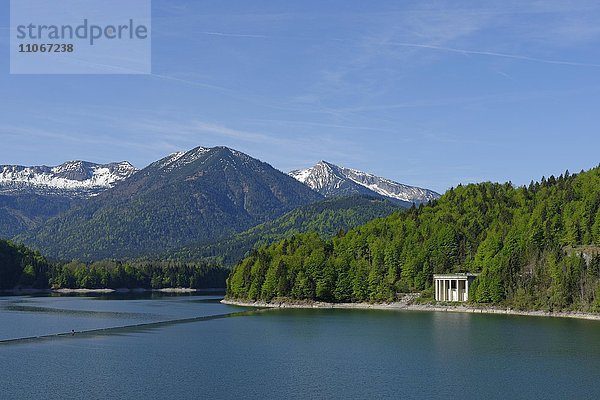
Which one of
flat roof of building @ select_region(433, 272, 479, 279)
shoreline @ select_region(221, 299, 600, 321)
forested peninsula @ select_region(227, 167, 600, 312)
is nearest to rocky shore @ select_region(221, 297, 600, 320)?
shoreline @ select_region(221, 299, 600, 321)

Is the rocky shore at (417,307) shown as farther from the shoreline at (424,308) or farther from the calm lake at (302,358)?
the calm lake at (302,358)

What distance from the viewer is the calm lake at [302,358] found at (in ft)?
244

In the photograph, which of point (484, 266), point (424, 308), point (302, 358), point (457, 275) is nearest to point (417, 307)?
point (424, 308)

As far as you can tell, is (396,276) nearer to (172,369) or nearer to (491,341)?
(491,341)

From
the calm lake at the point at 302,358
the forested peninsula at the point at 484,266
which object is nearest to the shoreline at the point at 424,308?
the forested peninsula at the point at 484,266

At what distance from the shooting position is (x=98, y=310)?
182 metres

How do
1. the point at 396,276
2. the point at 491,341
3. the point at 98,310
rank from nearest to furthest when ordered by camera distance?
the point at 491,341 < the point at 98,310 < the point at 396,276

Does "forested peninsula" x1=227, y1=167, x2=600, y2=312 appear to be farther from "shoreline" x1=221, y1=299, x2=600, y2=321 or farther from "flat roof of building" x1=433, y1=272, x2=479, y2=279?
"flat roof of building" x1=433, y1=272, x2=479, y2=279

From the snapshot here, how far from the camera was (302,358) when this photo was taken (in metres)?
94.6

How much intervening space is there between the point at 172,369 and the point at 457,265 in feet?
415

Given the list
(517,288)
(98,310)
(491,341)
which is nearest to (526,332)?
(491,341)

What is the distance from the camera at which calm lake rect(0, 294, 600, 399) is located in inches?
2923

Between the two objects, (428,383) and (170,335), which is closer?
(428,383)

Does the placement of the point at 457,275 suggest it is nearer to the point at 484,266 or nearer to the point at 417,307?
the point at 484,266
